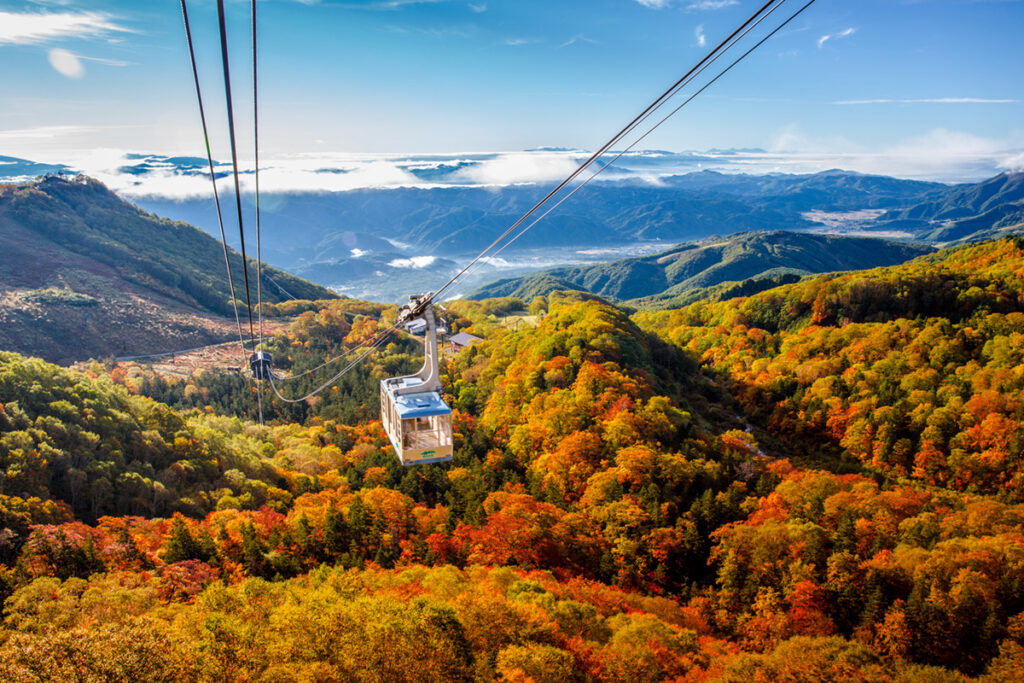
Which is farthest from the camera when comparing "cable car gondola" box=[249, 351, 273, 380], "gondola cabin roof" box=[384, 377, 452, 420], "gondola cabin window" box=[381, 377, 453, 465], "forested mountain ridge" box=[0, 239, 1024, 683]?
"cable car gondola" box=[249, 351, 273, 380]

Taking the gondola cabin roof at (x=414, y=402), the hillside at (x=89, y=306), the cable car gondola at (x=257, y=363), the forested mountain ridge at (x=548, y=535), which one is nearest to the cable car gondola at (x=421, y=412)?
the gondola cabin roof at (x=414, y=402)

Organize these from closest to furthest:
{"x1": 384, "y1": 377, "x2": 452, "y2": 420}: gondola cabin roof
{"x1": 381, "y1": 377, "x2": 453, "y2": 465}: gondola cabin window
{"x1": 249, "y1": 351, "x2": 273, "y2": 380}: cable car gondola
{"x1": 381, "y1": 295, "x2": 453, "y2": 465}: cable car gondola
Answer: {"x1": 381, "y1": 295, "x2": 453, "y2": 465}: cable car gondola < {"x1": 384, "y1": 377, "x2": 452, "y2": 420}: gondola cabin roof < {"x1": 381, "y1": 377, "x2": 453, "y2": 465}: gondola cabin window < {"x1": 249, "y1": 351, "x2": 273, "y2": 380}: cable car gondola

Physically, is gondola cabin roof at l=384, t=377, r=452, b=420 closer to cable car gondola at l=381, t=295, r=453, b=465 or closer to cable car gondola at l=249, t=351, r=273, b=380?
cable car gondola at l=381, t=295, r=453, b=465

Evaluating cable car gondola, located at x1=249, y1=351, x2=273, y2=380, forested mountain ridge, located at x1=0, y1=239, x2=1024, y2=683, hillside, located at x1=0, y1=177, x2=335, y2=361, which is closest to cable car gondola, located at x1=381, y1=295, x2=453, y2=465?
forested mountain ridge, located at x1=0, y1=239, x2=1024, y2=683

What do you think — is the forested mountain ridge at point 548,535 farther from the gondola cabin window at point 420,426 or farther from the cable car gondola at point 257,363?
the gondola cabin window at point 420,426

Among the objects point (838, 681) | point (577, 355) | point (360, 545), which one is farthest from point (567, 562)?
point (577, 355)

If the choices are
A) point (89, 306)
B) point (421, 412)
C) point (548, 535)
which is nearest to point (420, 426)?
point (421, 412)
